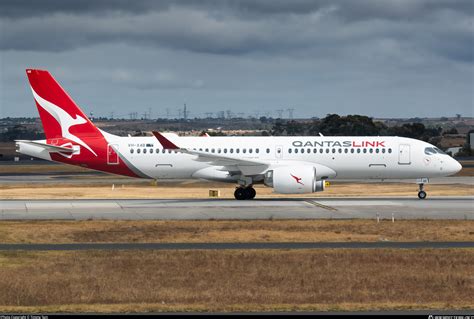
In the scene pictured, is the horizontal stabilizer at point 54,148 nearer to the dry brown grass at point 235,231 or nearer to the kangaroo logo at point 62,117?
the kangaroo logo at point 62,117

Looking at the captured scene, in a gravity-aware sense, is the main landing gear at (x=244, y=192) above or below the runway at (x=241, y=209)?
above

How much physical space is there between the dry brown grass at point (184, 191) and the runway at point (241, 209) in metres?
4.81

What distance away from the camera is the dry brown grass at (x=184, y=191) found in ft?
179

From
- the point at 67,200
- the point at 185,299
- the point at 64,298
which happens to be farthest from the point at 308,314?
the point at 67,200

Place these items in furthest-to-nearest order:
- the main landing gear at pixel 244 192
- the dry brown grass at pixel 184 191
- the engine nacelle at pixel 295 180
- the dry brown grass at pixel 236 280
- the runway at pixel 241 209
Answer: the dry brown grass at pixel 184 191, the main landing gear at pixel 244 192, the engine nacelle at pixel 295 180, the runway at pixel 241 209, the dry brown grass at pixel 236 280

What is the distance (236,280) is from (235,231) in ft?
33.6

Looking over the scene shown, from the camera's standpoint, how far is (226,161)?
46.9 metres

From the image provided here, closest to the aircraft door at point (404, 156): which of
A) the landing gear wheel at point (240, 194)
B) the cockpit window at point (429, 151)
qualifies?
the cockpit window at point (429, 151)

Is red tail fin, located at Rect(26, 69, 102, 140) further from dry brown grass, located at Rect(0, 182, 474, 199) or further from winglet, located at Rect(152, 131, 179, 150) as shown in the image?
dry brown grass, located at Rect(0, 182, 474, 199)

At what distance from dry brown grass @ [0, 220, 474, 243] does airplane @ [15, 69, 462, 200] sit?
39.0 ft

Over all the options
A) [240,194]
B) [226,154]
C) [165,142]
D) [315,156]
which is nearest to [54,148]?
[165,142]

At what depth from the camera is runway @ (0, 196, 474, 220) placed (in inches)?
1508

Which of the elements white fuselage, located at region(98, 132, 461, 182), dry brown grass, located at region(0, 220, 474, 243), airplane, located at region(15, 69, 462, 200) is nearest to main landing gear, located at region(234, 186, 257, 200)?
airplane, located at region(15, 69, 462, 200)

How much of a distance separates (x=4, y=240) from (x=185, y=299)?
13147 mm
